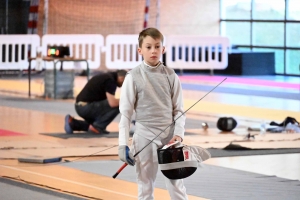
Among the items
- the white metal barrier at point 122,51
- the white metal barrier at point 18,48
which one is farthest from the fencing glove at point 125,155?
the white metal barrier at point 122,51

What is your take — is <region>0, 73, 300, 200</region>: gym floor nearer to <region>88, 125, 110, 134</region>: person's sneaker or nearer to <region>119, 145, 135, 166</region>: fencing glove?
<region>88, 125, 110, 134</region>: person's sneaker

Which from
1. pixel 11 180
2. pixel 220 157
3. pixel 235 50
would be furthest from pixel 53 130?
pixel 235 50

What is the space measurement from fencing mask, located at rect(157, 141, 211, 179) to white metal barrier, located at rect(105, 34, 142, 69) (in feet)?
46.8

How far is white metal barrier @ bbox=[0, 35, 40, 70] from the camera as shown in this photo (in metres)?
18.7

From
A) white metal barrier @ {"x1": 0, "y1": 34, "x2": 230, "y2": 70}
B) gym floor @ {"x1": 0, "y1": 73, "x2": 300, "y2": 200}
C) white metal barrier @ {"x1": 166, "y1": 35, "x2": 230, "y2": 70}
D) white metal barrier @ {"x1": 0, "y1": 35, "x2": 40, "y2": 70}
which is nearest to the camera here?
gym floor @ {"x1": 0, "y1": 73, "x2": 300, "y2": 200}

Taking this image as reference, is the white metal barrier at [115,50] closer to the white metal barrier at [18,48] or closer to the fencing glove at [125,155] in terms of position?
the white metal barrier at [18,48]

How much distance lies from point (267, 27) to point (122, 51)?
4201 millimetres

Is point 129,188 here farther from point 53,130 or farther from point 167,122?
point 53,130

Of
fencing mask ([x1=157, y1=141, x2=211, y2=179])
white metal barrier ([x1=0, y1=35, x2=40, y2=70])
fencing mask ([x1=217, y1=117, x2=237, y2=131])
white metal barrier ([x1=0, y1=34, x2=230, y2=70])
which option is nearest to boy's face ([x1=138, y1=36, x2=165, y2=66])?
fencing mask ([x1=157, y1=141, x2=211, y2=179])

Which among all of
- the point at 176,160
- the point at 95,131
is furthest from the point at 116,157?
the point at 176,160

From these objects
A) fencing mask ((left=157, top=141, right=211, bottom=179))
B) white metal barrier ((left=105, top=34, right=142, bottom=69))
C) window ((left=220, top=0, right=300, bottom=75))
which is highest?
window ((left=220, top=0, right=300, bottom=75))

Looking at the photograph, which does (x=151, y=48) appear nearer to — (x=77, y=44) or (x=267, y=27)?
(x=77, y=44)

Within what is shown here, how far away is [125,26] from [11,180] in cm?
1558

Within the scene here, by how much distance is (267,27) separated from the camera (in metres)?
21.2
